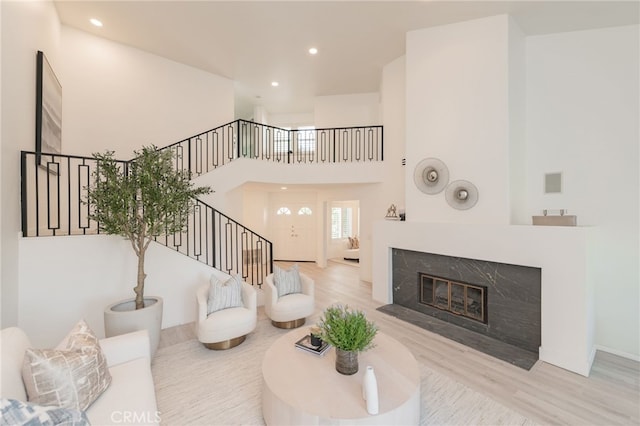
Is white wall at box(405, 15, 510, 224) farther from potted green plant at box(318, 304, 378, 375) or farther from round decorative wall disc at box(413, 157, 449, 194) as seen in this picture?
potted green plant at box(318, 304, 378, 375)

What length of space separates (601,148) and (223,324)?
5438 millimetres

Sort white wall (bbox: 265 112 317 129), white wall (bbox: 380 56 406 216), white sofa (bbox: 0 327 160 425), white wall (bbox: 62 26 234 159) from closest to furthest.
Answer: white sofa (bbox: 0 327 160 425) → white wall (bbox: 62 26 234 159) → white wall (bbox: 380 56 406 216) → white wall (bbox: 265 112 317 129)

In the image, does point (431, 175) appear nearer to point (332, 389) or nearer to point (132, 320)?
point (332, 389)

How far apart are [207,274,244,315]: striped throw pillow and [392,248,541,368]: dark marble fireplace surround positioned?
9.62 ft

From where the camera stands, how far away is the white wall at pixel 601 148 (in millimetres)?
3453

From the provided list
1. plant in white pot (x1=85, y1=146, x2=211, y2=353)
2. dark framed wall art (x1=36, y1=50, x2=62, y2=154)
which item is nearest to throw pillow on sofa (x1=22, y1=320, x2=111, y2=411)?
plant in white pot (x1=85, y1=146, x2=211, y2=353)

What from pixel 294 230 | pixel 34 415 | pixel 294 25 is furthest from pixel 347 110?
pixel 34 415

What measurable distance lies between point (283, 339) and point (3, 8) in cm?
413

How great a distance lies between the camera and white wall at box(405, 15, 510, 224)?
3863 mm

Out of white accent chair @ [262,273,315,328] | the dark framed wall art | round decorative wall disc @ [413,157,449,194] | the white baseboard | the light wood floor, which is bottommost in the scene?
the white baseboard

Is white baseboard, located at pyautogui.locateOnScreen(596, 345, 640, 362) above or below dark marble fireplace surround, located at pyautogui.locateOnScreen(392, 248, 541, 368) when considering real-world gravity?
below

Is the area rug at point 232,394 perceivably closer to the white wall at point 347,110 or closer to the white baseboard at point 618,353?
the white baseboard at point 618,353

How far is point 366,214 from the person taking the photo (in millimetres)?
6797

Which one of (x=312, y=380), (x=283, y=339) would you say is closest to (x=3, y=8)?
(x=283, y=339)
